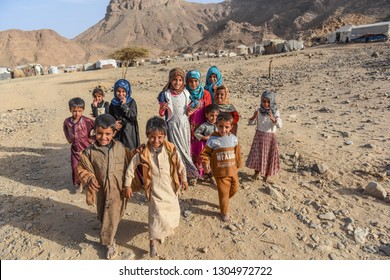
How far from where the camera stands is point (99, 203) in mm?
2768

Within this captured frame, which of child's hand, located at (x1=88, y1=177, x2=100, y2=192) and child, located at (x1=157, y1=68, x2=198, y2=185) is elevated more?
child, located at (x1=157, y1=68, x2=198, y2=185)

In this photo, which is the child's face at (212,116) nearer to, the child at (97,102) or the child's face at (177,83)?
the child's face at (177,83)

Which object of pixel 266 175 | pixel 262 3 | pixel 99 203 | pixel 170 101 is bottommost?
pixel 266 175

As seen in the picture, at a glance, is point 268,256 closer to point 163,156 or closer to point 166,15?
point 163,156

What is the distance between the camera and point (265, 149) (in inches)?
151

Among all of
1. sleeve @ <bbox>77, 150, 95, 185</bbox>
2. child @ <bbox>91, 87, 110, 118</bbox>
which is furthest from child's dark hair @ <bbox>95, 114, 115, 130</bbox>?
child @ <bbox>91, 87, 110, 118</bbox>

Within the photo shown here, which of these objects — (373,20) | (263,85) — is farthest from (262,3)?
(263,85)

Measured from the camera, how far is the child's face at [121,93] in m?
3.63

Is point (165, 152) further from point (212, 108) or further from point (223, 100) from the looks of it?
point (223, 100)

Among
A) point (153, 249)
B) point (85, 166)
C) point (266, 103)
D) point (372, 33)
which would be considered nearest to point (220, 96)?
point (266, 103)

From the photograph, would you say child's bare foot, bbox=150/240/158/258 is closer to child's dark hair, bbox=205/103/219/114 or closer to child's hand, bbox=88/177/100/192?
child's hand, bbox=88/177/100/192

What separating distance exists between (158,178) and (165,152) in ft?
0.85

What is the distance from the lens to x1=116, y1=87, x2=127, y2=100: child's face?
3.63 metres
